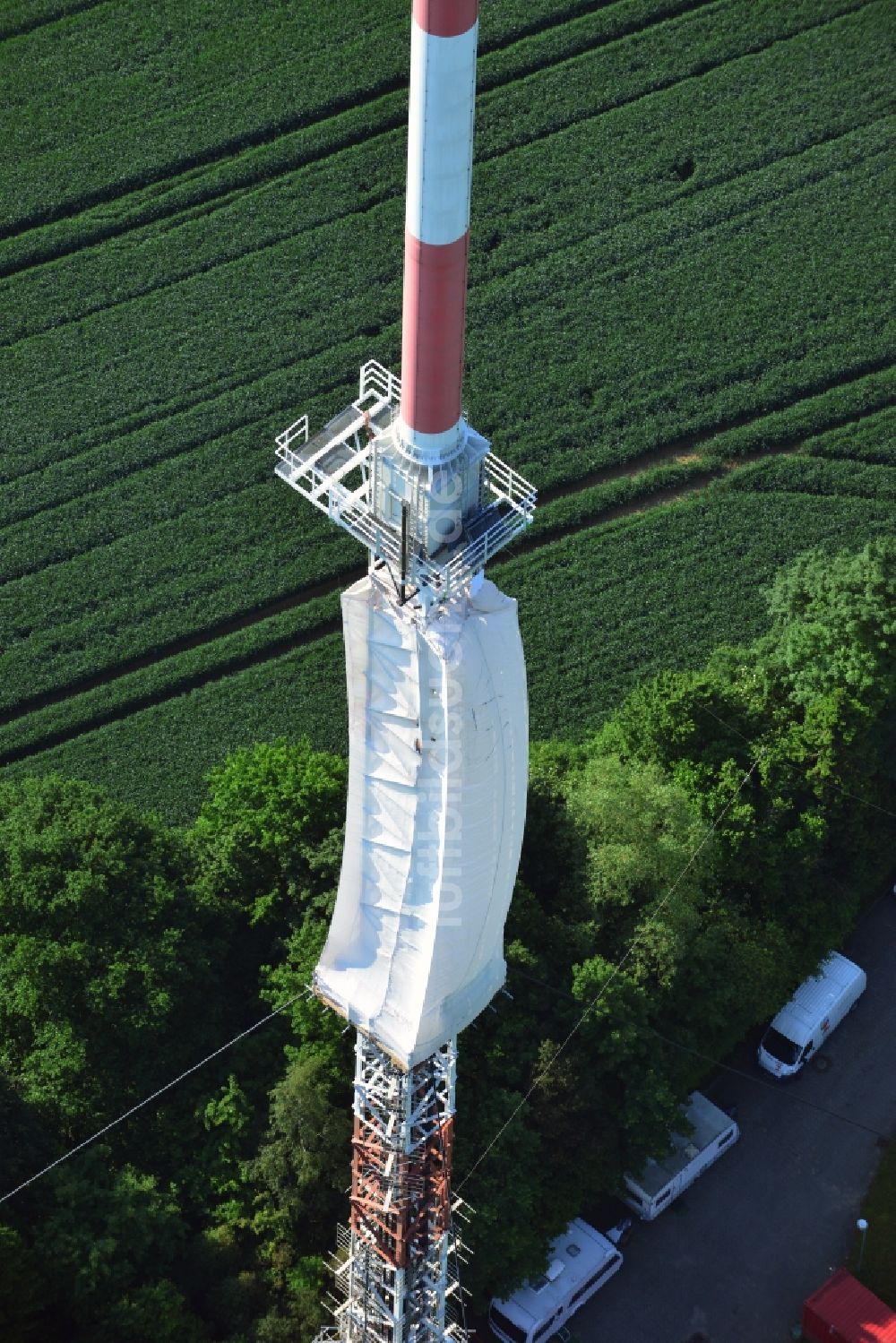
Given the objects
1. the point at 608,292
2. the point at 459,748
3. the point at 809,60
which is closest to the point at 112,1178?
the point at 459,748

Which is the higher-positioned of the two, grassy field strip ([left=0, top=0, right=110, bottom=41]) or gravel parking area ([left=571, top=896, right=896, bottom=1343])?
grassy field strip ([left=0, top=0, right=110, bottom=41])

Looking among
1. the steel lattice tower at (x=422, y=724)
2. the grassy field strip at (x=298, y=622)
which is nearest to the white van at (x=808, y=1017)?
the steel lattice tower at (x=422, y=724)

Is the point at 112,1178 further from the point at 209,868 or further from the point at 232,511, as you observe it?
the point at 232,511

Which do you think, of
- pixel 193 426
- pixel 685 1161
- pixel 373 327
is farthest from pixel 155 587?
pixel 685 1161

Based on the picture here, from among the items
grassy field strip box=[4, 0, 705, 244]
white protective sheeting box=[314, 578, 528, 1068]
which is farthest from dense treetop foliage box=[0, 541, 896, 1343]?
grassy field strip box=[4, 0, 705, 244]

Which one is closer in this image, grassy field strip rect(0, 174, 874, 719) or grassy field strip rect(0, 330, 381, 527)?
grassy field strip rect(0, 174, 874, 719)

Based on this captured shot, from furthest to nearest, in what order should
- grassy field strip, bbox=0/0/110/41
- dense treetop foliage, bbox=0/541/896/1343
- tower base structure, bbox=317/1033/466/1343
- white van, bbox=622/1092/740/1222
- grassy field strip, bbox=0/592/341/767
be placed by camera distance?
grassy field strip, bbox=0/0/110/41 → grassy field strip, bbox=0/592/341/767 → white van, bbox=622/1092/740/1222 → dense treetop foliage, bbox=0/541/896/1343 → tower base structure, bbox=317/1033/466/1343

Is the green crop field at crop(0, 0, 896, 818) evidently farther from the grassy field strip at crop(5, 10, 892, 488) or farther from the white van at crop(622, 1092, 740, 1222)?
the white van at crop(622, 1092, 740, 1222)

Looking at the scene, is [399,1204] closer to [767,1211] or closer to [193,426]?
[767,1211]
